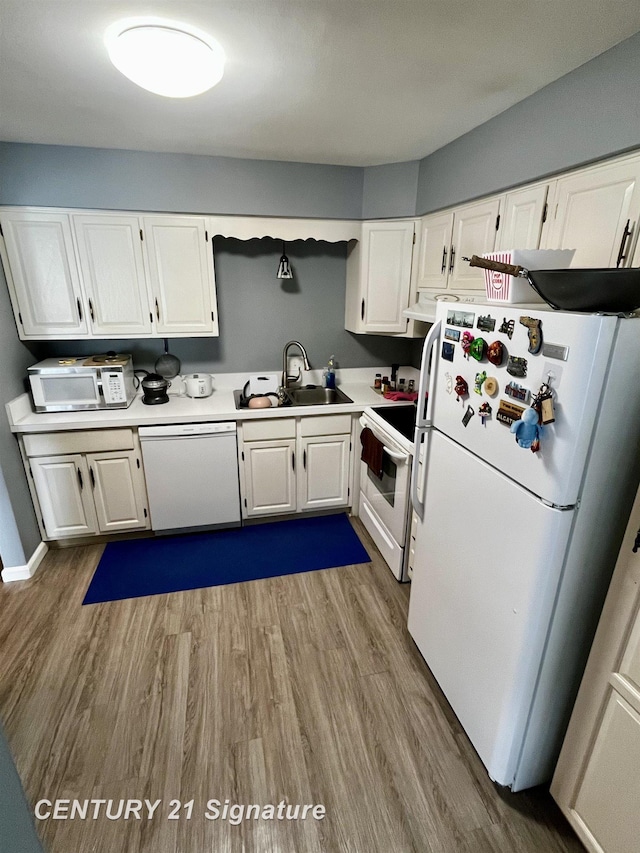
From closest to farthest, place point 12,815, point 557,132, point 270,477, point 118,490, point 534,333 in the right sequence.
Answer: point 12,815, point 534,333, point 557,132, point 118,490, point 270,477

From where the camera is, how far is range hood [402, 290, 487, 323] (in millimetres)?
2171

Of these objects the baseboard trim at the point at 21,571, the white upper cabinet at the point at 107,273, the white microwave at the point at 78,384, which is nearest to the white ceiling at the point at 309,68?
the white upper cabinet at the point at 107,273

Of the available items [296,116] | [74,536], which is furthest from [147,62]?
[74,536]

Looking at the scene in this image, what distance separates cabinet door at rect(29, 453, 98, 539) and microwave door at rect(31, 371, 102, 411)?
0.32 metres

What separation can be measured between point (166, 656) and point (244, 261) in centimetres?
256

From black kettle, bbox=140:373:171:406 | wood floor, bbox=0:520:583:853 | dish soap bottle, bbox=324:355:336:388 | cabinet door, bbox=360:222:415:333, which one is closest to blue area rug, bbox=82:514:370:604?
wood floor, bbox=0:520:583:853

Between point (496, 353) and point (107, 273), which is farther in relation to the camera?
point (107, 273)

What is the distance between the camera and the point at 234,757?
5.03 ft

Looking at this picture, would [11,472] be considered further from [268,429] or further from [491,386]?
[491,386]

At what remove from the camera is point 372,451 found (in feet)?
8.41

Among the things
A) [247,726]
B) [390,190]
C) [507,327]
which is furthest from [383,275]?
[247,726]

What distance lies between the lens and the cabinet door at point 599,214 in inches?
52.9

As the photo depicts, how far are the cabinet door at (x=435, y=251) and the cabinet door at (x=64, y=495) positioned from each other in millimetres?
2462

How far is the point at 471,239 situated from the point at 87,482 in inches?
106
